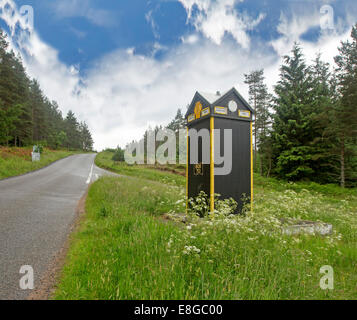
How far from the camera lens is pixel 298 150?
57.8 ft

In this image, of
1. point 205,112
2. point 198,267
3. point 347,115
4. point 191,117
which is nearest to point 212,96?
point 205,112

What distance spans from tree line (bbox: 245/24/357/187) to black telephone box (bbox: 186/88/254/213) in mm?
14411

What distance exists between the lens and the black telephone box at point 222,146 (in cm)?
531

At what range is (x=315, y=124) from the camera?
17.2 m

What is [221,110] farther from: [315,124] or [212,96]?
[315,124]

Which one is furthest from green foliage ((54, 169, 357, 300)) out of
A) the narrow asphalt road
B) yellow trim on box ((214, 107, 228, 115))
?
yellow trim on box ((214, 107, 228, 115))

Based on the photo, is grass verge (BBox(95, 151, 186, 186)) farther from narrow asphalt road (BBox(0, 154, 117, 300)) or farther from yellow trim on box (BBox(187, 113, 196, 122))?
narrow asphalt road (BBox(0, 154, 117, 300))

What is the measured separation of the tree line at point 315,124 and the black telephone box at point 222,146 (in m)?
14.4

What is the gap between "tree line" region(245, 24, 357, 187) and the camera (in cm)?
1550

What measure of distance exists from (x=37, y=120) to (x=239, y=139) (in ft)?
154

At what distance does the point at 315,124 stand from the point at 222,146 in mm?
16438
